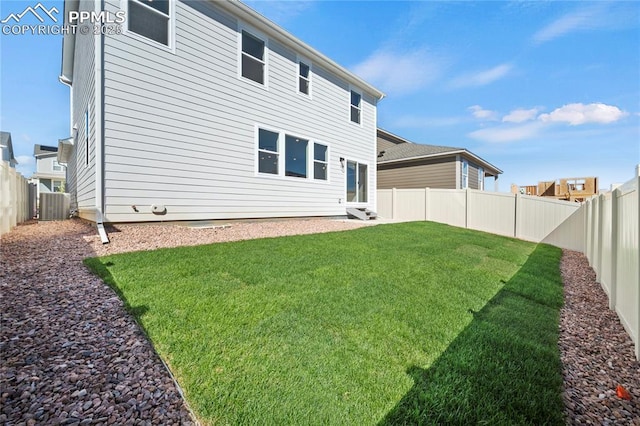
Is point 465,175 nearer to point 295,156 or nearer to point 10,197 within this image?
point 295,156

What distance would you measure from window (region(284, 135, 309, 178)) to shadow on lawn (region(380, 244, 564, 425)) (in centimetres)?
759

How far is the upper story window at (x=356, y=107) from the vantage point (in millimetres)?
12445

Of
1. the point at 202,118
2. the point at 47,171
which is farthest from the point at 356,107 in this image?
the point at 47,171

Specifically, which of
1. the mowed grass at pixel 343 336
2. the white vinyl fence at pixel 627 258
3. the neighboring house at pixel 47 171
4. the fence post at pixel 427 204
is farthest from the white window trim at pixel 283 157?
the neighboring house at pixel 47 171

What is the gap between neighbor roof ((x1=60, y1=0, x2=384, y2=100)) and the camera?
Result: 25.9ft

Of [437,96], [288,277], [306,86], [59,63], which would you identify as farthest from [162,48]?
[437,96]

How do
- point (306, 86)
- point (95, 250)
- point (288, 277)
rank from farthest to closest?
point (306, 86)
point (95, 250)
point (288, 277)

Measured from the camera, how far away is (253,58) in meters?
8.62

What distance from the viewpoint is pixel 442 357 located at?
2.16 metres

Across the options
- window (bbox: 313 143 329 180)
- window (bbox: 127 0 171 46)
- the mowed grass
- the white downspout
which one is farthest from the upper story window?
the mowed grass

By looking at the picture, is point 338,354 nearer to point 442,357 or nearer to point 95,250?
point 442,357

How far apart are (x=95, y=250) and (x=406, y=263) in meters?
5.09

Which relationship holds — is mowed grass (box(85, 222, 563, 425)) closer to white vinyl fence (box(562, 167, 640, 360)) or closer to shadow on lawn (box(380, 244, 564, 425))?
shadow on lawn (box(380, 244, 564, 425))

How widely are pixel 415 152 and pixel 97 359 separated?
17.7 metres
